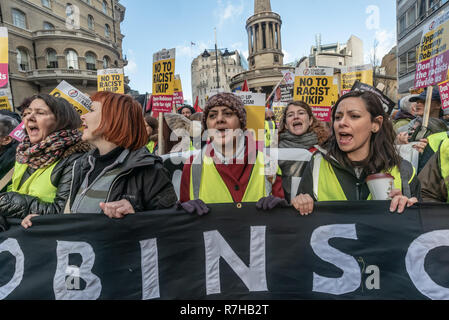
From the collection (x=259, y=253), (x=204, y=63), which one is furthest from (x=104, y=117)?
(x=204, y=63)

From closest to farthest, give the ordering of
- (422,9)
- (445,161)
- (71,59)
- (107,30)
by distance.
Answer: (445,161) → (422,9) → (71,59) → (107,30)

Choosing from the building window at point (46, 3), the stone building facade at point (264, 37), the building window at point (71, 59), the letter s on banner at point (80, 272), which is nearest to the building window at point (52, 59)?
the building window at point (71, 59)

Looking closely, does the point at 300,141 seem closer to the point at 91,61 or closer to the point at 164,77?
the point at 164,77

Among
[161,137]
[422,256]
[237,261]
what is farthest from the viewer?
[161,137]

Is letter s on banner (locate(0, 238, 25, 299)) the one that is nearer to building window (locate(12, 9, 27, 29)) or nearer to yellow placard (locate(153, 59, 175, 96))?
yellow placard (locate(153, 59, 175, 96))

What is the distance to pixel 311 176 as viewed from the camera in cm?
205

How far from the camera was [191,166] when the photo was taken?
231cm

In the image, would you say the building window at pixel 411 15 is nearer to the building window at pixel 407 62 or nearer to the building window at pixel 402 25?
the building window at pixel 402 25

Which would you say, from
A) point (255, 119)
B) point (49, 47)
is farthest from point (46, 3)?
point (255, 119)

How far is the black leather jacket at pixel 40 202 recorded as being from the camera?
1.84 m

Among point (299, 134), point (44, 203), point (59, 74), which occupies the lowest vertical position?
point (44, 203)

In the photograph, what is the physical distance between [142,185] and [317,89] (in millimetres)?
4366

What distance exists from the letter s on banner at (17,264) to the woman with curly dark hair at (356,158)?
1.97 m
